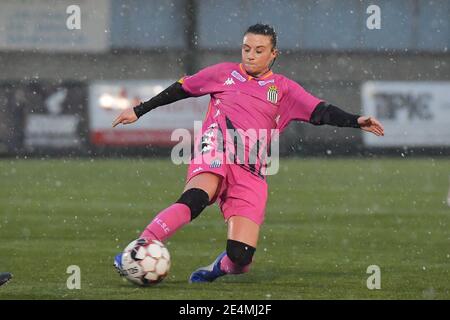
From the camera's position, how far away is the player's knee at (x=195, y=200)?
739 cm

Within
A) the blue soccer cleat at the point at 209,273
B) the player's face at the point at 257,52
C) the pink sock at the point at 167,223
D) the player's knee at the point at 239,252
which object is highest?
the player's face at the point at 257,52

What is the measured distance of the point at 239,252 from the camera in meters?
7.60

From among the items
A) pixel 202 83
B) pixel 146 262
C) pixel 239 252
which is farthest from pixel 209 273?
pixel 202 83

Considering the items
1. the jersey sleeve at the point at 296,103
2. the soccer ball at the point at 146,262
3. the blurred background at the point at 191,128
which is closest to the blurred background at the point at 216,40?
the blurred background at the point at 191,128

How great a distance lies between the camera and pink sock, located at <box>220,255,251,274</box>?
7689 mm

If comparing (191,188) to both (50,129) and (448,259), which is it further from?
(50,129)

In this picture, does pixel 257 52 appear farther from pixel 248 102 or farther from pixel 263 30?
pixel 248 102

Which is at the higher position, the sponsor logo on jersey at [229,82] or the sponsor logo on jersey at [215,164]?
the sponsor logo on jersey at [229,82]

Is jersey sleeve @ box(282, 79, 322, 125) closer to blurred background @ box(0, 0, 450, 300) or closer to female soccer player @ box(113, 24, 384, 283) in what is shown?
female soccer player @ box(113, 24, 384, 283)

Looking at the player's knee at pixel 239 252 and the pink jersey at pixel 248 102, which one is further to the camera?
the pink jersey at pixel 248 102

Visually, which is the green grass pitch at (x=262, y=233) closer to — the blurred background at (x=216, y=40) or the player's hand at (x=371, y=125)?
the player's hand at (x=371, y=125)

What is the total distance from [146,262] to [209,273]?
0.96m
